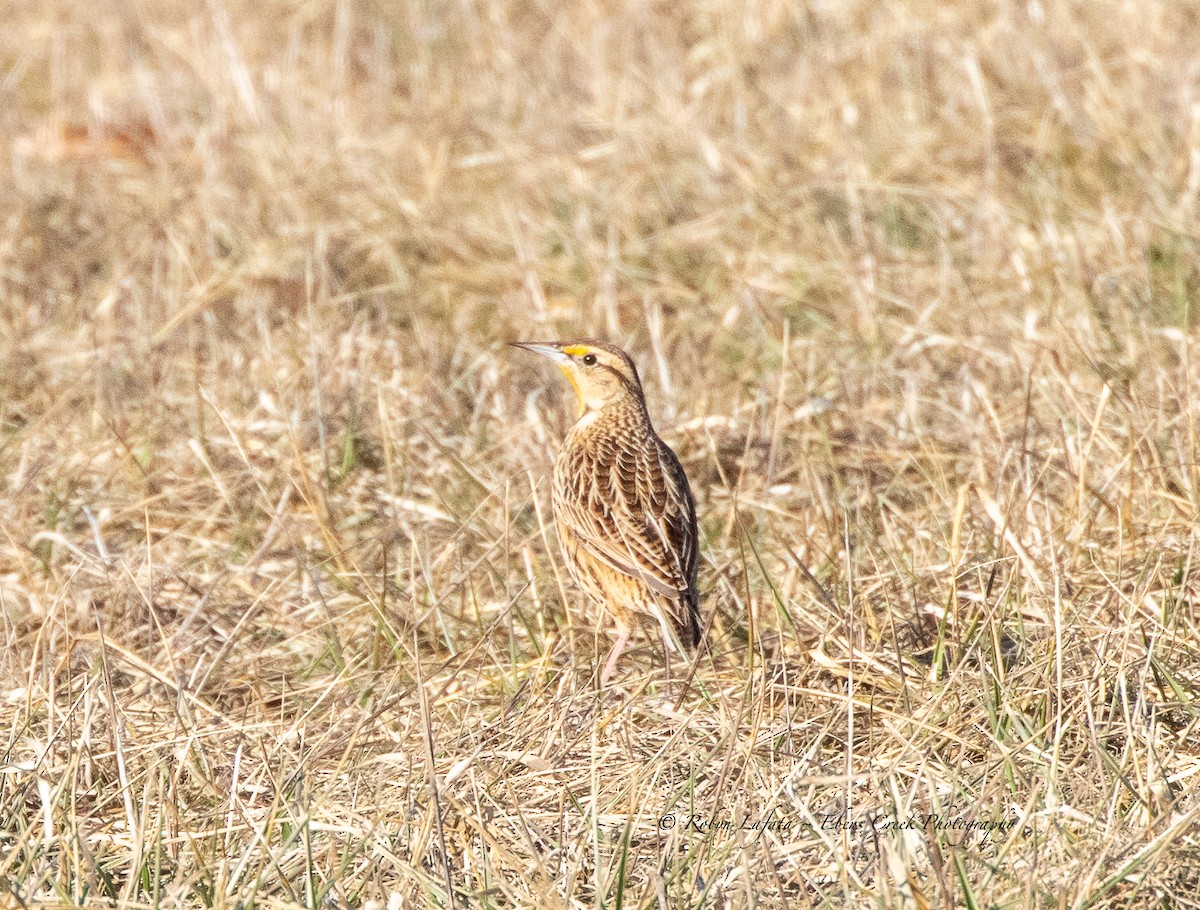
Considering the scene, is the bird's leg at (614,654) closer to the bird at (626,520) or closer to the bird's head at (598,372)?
the bird at (626,520)

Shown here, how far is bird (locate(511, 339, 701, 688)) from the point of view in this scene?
5.07 meters

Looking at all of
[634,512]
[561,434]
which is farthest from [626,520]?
[561,434]

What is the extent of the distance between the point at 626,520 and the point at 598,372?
79 centimetres

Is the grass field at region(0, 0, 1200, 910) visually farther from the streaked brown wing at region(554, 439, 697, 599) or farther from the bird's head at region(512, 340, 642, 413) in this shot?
the bird's head at region(512, 340, 642, 413)

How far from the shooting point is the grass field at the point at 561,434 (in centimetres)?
404

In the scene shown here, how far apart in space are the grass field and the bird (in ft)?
0.49

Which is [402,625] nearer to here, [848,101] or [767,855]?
[767,855]

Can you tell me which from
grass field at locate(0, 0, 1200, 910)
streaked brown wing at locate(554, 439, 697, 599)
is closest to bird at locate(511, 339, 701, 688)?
streaked brown wing at locate(554, 439, 697, 599)

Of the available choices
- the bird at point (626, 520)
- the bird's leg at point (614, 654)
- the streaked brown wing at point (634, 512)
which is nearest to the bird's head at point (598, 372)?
the bird at point (626, 520)

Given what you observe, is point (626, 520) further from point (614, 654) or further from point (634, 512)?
point (614, 654)

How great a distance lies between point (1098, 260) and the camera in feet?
23.9

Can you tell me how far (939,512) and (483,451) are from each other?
1666mm

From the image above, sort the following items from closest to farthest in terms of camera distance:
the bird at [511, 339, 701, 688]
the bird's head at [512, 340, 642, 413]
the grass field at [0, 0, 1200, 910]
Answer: the grass field at [0, 0, 1200, 910]
the bird at [511, 339, 701, 688]
the bird's head at [512, 340, 642, 413]

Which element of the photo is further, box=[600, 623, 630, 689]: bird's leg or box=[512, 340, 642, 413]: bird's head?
box=[512, 340, 642, 413]: bird's head
